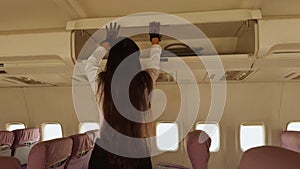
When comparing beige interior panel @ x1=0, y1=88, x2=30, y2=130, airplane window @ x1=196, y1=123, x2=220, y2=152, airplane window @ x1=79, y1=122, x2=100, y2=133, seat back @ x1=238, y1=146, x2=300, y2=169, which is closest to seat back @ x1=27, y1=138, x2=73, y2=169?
seat back @ x1=238, y1=146, x2=300, y2=169

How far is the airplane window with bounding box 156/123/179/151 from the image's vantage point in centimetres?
369

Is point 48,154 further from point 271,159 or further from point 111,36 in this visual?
point 271,159

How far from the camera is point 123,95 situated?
5.18ft

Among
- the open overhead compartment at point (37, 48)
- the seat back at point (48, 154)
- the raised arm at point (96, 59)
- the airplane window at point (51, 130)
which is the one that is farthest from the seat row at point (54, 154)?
the airplane window at point (51, 130)

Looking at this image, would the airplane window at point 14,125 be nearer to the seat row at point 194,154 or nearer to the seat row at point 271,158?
the seat row at point 194,154

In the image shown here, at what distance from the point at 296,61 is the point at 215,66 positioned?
61cm

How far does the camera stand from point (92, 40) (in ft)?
8.12

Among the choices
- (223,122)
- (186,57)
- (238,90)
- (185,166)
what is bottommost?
(185,166)

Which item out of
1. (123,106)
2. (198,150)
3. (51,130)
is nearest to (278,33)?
(198,150)

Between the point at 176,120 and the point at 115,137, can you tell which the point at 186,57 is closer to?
the point at 115,137

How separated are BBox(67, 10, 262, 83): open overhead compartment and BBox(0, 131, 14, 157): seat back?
1.27 meters

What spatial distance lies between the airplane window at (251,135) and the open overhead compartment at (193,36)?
116cm

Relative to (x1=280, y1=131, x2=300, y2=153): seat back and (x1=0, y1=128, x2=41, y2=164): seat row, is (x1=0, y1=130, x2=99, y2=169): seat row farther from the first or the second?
(x1=280, y1=131, x2=300, y2=153): seat back

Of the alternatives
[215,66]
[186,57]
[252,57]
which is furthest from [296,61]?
[186,57]
